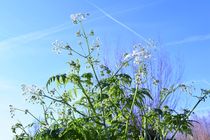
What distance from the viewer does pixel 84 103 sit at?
2736 millimetres

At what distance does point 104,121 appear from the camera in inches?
100

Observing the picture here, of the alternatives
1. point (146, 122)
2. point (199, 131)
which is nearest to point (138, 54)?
point (146, 122)

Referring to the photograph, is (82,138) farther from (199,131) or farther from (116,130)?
(199,131)

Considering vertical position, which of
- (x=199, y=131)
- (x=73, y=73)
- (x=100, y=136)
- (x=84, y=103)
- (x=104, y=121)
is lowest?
(x=100, y=136)

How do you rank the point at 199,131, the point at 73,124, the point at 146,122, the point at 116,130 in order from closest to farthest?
the point at 73,124, the point at 116,130, the point at 146,122, the point at 199,131

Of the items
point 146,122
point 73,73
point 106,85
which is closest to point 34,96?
point 73,73

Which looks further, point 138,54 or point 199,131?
point 199,131

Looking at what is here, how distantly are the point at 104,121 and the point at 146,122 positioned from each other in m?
0.28

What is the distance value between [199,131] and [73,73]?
469 inches

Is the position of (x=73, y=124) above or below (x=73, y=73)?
below

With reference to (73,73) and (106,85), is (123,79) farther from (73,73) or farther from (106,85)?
(73,73)

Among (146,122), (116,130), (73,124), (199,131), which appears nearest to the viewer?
(73,124)

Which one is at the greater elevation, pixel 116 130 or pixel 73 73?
pixel 73 73

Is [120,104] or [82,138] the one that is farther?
[120,104]
